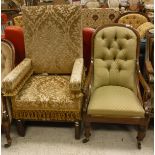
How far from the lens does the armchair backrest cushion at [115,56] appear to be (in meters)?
2.23

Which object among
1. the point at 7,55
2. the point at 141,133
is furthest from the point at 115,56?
the point at 7,55

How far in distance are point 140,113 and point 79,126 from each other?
588mm

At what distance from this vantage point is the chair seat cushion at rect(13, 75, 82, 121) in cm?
204

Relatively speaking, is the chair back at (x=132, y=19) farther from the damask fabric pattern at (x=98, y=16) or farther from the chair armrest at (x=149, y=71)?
the chair armrest at (x=149, y=71)

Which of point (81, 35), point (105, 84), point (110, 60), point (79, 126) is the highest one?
point (81, 35)

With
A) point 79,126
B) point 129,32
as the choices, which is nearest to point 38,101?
point 79,126

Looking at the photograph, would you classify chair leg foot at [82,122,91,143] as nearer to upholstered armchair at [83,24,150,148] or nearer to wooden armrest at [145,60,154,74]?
upholstered armchair at [83,24,150,148]

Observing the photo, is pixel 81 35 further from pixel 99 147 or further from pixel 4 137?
pixel 4 137

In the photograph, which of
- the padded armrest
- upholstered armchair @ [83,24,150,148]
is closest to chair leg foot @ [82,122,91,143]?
upholstered armchair @ [83,24,150,148]

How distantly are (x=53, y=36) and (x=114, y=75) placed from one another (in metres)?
0.74

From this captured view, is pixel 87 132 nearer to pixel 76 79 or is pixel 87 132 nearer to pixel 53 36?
pixel 76 79

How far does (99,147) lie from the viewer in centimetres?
210

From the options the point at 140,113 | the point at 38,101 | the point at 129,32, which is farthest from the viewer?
the point at 129,32

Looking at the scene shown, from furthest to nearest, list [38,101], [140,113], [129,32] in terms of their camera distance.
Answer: [129,32] → [38,101] → [140,113]
